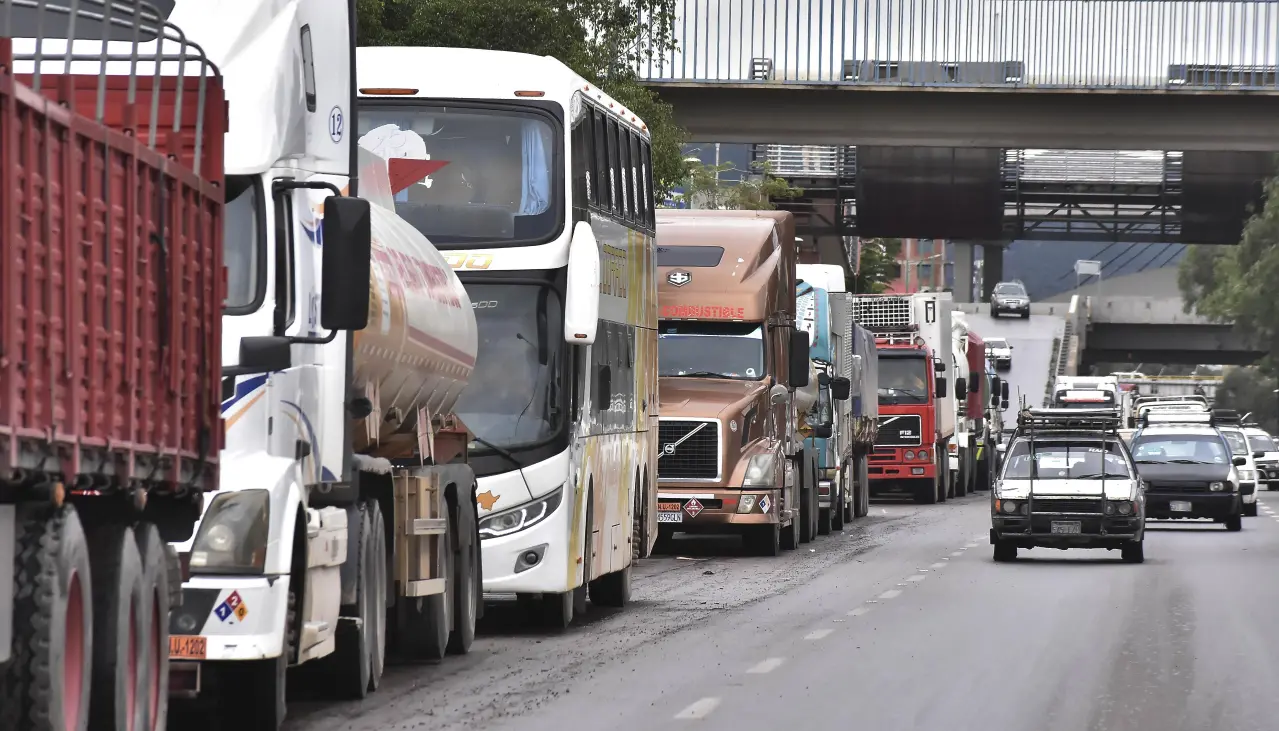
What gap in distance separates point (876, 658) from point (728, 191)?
153 ft

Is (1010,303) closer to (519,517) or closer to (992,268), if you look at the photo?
(992,268)

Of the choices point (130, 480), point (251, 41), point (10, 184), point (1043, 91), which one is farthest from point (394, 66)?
point (1043, 91)

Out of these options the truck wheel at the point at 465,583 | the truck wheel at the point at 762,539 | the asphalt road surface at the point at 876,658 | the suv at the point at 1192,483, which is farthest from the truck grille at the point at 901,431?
the truck wheel at the point at 465,583

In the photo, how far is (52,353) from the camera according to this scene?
7.63 m

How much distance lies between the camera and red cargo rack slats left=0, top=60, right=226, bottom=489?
7.29 metres

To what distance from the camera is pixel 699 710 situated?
1265 cm

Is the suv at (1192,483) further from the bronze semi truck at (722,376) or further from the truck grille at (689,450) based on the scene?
the truck grille at (689,450)

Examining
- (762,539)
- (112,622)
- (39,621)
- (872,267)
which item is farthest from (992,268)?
(39,621)

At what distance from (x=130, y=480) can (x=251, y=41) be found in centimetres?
301

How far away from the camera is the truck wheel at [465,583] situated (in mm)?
15617

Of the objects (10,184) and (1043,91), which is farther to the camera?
(1043,91)

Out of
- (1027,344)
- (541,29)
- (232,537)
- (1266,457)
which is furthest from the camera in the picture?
(1027,344)

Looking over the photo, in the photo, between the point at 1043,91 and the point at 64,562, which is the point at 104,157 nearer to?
the point at 64,562

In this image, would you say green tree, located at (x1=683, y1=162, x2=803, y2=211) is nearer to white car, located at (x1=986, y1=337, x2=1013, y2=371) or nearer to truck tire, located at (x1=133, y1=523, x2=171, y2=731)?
white car, located at (x1=986, y1=337, x2=1013, y2=371)
